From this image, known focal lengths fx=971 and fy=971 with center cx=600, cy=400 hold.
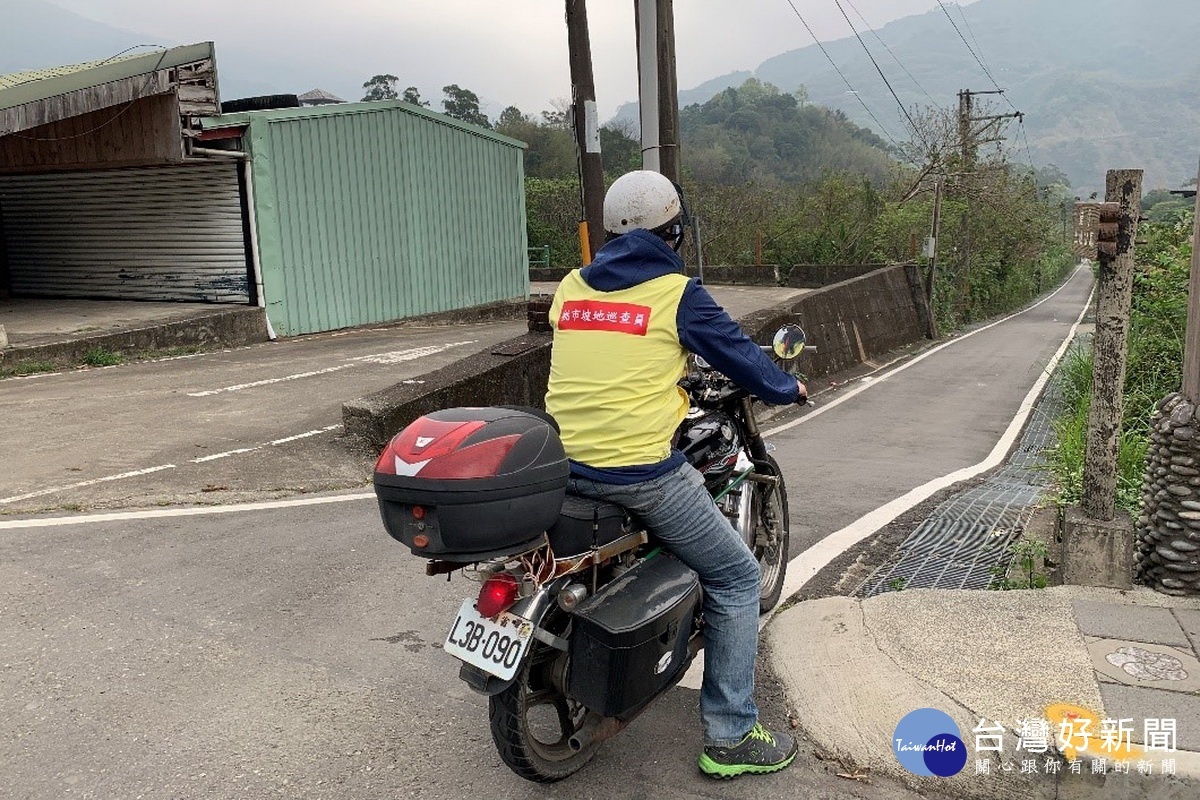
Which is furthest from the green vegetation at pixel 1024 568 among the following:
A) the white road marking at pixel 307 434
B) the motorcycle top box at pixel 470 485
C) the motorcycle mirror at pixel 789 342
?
the white road marking at pixel 307 434

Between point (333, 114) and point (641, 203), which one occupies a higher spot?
point (333, 114)

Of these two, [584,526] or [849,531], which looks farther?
[849,531]

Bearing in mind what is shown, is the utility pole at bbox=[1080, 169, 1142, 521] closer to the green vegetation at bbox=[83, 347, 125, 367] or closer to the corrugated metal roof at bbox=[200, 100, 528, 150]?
the green vegetation at bbox=[83, 347, 125, 367]

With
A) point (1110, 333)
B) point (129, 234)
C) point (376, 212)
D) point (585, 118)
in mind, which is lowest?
point (1110, 333)

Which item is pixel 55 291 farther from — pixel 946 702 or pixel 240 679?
pixel 946 702

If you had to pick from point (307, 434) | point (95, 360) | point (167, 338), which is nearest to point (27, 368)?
point (95, 360)

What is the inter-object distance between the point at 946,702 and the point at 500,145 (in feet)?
66.2

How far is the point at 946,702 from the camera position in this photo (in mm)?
3549

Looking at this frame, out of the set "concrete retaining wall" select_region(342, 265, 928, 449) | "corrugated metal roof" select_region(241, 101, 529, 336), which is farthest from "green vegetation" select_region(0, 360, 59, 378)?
"concrete retaining wall" select_region(342, 265, 928, 449)

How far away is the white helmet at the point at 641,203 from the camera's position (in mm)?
3305

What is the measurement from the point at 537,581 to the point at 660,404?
2.32 ft

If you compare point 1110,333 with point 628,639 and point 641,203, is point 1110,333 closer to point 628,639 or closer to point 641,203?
point 641,203

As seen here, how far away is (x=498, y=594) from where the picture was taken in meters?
3.03

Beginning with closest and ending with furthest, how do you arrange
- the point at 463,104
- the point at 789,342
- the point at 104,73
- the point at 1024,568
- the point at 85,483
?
the point at 789,342 → the point at 1024,568 → the point at 85,483 → the point at 104,73 → the point at 463,104
